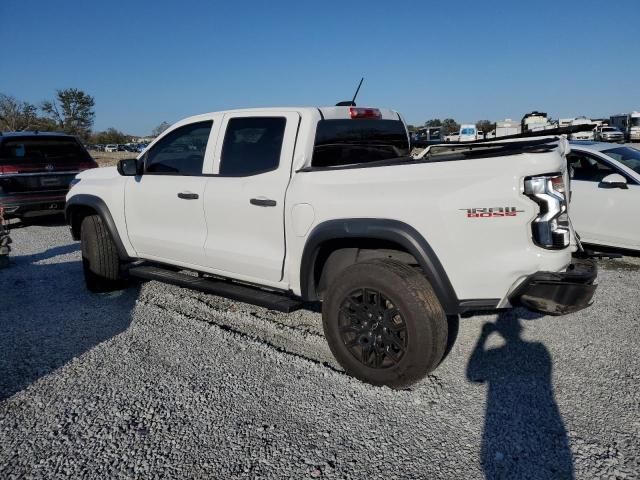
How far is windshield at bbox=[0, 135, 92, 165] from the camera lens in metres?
9.09

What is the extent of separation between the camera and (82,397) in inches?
131

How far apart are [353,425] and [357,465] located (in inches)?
14.8

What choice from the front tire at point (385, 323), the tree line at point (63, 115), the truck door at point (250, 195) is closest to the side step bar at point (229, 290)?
the truck door at point (250, 195)

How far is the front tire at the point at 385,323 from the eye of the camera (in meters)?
3.12

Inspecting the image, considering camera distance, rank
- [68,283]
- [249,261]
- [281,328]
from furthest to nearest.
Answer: [68,283] < [281,328] < [249,261]

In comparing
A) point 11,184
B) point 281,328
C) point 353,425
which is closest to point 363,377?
point 353,425

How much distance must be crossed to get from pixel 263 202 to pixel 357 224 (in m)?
0.85

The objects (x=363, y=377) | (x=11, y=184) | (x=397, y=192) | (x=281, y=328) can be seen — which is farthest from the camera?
(x=11, y=184)

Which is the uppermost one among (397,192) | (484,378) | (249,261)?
(397,192)

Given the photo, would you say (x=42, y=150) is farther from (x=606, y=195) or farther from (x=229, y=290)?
(x=606, y=195)

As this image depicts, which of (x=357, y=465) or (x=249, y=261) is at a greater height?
(x=249, y=261)

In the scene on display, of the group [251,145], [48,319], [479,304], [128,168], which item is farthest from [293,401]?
[48,319]

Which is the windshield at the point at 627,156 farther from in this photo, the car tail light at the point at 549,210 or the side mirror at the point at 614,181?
the car tail light at the point at 549,210

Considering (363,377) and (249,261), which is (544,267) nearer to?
(363,377)
